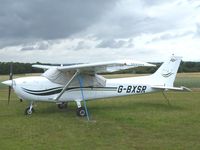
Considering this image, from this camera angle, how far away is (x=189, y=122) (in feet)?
39.5

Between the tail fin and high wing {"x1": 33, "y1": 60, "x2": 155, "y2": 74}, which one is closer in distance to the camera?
high wing {"x1": 33, "y1": 60, "x2": 155, "y2": 74}

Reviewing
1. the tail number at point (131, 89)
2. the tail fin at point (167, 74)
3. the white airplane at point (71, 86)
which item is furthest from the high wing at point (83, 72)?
the tail fin at point (167, 74)

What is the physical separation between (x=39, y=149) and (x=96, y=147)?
51.5 inches

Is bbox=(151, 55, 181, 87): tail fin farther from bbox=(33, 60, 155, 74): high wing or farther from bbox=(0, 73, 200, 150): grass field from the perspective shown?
bbox=(33, 60, 155, 74): high wing

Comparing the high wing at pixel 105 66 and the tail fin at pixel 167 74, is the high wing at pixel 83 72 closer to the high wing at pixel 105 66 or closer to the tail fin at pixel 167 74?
the high wing at pixel 105 66

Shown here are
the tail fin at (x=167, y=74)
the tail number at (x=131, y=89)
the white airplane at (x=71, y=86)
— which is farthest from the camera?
the tail fin at (x=167, y=74)

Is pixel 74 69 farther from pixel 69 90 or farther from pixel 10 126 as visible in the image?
pixel 10 126

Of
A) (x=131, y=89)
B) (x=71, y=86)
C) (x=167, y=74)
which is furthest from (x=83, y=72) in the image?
(x=167, y=74)

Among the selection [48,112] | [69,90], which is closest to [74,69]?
[69,90]

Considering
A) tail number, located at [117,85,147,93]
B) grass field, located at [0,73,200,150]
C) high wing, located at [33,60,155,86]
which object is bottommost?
grass field, located at [0,73,200,150]

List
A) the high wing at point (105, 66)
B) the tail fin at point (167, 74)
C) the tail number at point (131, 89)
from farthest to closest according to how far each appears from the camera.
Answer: the tail fin at point (167, 74)
the tail number at point (131, 89)
the high wing at point (105, 66)

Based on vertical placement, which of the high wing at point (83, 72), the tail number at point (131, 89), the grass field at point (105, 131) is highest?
the high wing at point (83, 72)

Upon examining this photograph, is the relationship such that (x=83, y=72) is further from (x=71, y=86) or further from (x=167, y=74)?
(x=167, y=74)

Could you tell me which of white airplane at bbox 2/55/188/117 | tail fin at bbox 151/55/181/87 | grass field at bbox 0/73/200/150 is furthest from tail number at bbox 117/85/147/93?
grass field at bbox 0/73/200/150
